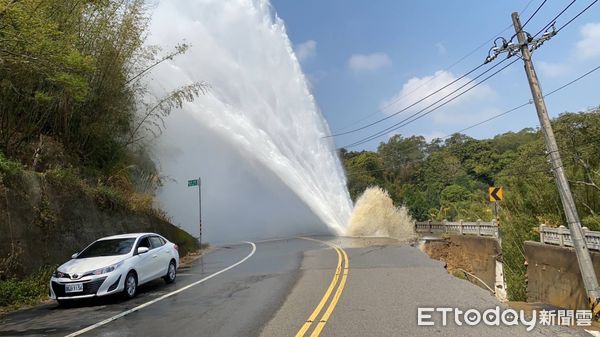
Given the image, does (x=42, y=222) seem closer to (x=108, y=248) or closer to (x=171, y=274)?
(x=108, y=248)

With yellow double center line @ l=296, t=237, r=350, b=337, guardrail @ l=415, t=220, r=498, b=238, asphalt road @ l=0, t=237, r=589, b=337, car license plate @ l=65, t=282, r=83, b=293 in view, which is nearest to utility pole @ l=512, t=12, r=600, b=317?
asphalt road @ l=0, t=237, r=589, b=337

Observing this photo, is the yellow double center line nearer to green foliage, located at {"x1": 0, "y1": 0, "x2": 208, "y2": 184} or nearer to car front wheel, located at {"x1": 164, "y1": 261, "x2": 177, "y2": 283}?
car front wheel, located at {"x1": 164, "y1": 261, "x2": 177, "y2": 283}

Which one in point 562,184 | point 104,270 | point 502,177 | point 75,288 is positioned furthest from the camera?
point 502,177

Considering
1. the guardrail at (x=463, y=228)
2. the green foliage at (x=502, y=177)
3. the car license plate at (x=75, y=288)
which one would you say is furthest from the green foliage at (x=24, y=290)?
the guardrail at (x=463, y=228)

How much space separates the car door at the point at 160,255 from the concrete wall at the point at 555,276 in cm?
1131

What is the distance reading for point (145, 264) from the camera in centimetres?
1233

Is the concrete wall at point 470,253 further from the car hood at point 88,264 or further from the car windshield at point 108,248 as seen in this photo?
the car hood at point 88,264

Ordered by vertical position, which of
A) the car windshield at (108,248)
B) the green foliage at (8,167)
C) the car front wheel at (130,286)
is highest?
the green foliage at (8,167)

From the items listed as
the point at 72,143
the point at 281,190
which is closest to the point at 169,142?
the point at 281,190

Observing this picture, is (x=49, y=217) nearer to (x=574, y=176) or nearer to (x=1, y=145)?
(x=1, y=145)

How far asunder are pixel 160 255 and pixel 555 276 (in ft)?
39.7

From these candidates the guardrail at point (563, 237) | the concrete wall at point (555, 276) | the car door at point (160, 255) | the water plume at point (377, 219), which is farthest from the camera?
the water plume at point (377, 219)

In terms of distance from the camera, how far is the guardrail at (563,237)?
13.5m

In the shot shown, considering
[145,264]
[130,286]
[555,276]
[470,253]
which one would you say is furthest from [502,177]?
[130,286]
